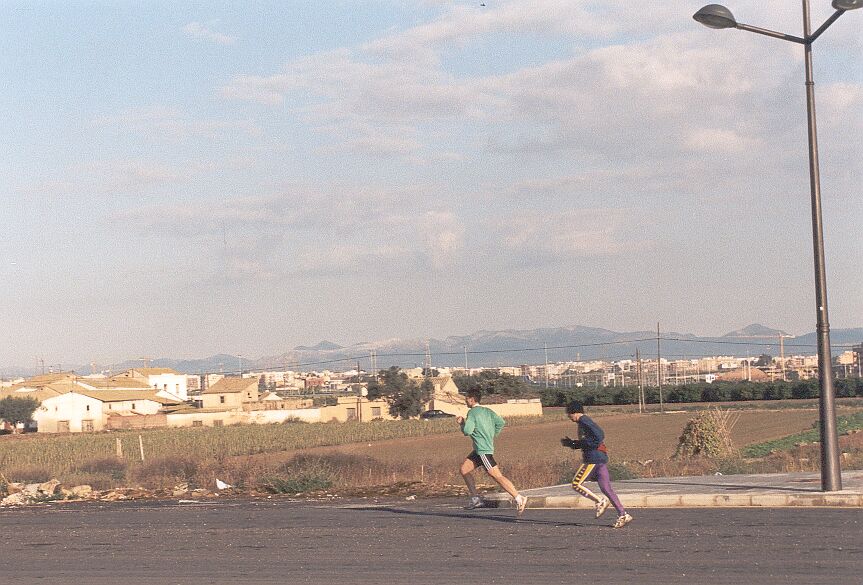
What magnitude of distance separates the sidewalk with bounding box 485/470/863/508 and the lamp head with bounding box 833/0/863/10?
255 inches

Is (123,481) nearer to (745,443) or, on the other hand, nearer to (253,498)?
(253,498)

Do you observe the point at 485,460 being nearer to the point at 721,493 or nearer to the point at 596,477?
the point at 596,477

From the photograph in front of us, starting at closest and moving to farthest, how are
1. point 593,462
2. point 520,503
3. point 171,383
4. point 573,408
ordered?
point 593,462
point 573,408
point 520,503
point 171,383

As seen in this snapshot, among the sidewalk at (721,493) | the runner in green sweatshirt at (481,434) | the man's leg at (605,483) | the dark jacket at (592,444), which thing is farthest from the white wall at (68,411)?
the man's leg at (605,483)

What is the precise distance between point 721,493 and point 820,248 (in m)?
3.77

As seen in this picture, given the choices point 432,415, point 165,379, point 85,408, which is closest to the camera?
point 85,408

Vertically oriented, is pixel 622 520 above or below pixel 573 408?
below

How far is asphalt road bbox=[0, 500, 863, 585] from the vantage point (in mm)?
10281

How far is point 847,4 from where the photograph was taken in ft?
46.9

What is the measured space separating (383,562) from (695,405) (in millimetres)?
107569

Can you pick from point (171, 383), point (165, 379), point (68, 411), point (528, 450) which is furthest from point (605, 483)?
point (171, 383)

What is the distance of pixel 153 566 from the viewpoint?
11.8m

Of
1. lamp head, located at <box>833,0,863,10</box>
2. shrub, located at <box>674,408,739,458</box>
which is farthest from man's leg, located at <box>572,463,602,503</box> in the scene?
shrub, located at <box>674,408,739,458</box>

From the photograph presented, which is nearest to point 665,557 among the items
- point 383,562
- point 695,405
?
point 383,562
